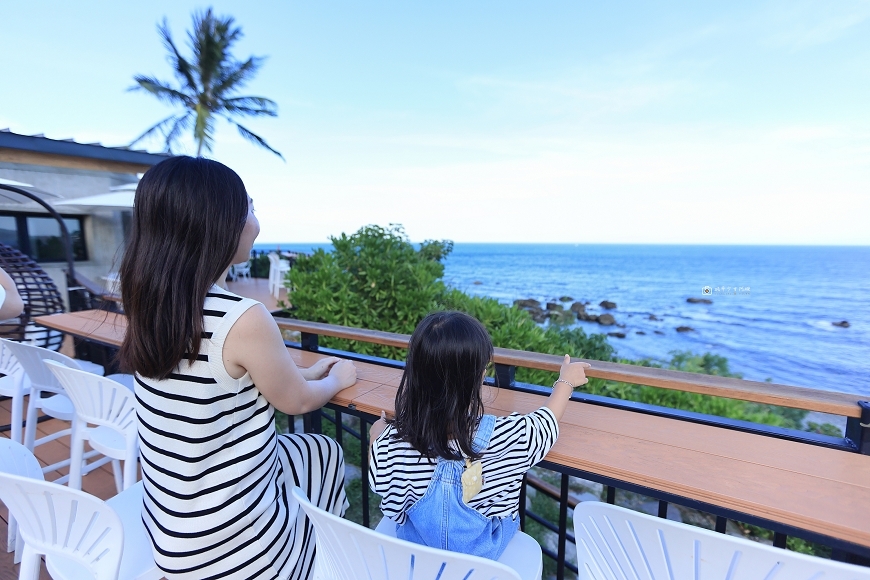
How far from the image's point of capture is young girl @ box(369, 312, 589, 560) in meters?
0.96

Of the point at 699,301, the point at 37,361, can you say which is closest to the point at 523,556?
the point at 37,361

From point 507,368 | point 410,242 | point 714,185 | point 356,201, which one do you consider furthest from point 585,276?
point 507,368

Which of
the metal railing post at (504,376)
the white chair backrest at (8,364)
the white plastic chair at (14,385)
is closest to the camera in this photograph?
the metal railing post at (504,376)

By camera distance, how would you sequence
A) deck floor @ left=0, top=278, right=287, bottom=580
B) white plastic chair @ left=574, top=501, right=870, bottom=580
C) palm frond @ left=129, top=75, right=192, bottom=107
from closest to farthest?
1. white plastic chair @ left=574, top=501, right=870, bottom=580
2. deck floor @ left=0, top=278, right=287, bottom=580
3. palm frond @ left=129, top=75, right=192, bottom=107

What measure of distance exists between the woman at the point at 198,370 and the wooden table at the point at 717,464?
1.34 ft

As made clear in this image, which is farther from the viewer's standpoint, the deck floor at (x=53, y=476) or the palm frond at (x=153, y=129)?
the palm frond at (x=153, y=129)

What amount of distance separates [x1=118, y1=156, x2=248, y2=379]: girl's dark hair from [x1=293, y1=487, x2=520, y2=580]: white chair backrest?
1.43ft

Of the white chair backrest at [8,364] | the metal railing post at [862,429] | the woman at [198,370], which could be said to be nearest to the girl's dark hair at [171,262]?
the woman at [198,370]

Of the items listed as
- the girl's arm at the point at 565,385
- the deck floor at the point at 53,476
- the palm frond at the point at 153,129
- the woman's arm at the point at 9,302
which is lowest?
the deck floor at the point at 53,476

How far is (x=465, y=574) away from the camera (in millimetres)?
611

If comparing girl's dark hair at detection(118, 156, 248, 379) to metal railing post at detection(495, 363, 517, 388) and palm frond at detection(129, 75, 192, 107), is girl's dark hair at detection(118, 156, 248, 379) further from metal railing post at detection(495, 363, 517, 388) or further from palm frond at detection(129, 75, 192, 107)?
palm frond at detection(129, 75, 192, 107)

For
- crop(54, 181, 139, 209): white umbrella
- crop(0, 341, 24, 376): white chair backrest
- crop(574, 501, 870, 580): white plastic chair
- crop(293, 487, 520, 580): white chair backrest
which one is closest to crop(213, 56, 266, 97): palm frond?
crop(54, 181, 139, 209): white umbrella

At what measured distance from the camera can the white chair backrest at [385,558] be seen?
0.58 meters

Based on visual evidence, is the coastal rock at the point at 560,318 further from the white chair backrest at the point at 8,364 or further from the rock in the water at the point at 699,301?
the rock in the water at the point at 699,301
